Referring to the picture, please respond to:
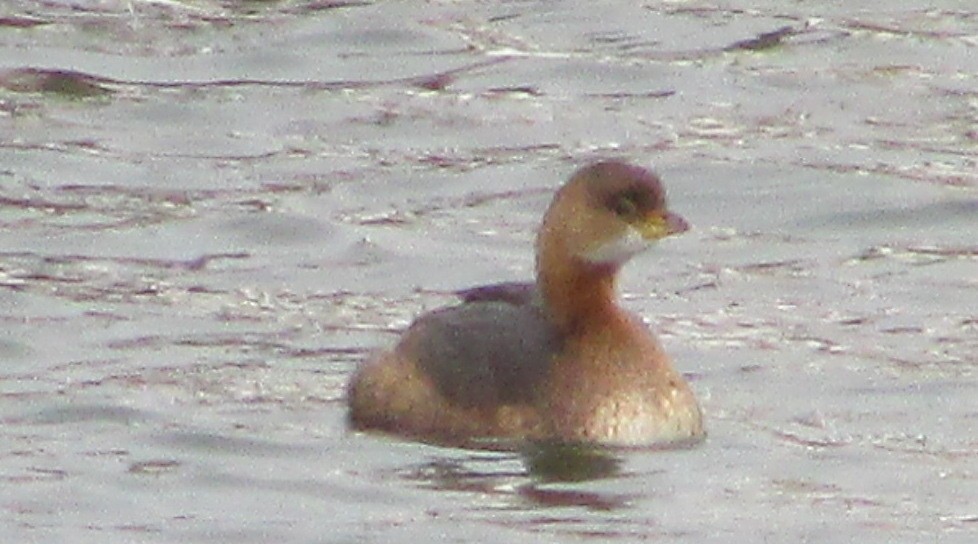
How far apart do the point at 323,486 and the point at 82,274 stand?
3.42 metres

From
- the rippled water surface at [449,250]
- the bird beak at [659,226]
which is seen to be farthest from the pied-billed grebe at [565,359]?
the rippled water surface at [449,250]

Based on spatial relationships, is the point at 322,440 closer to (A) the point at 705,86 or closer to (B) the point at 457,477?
(B) the point at 457,477

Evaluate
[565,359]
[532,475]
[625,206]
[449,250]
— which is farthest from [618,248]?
[449,250]

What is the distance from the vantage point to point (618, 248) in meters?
13.5

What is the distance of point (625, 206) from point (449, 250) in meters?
3.23

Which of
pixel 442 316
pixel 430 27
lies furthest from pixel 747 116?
pixel 442 316

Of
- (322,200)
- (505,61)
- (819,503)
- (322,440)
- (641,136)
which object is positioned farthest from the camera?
(505,61)

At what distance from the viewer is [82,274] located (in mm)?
15969

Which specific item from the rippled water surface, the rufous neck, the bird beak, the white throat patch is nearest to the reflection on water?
the rippled water surface

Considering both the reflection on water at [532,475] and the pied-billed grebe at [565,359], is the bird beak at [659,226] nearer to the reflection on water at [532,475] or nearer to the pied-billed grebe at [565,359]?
the pied-billed grebe at [565,359]

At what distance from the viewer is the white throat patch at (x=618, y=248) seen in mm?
13477

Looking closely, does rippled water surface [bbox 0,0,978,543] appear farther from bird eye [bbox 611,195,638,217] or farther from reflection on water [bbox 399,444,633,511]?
bird eye [bbox 611,195,638,217]

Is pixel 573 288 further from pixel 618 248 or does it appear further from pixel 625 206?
pixel 625 206

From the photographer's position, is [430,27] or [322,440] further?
[430,27]
